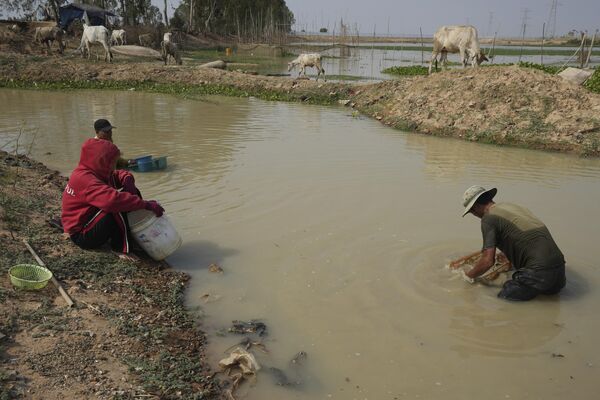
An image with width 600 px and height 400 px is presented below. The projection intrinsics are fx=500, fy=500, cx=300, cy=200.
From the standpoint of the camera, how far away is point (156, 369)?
10.3ft

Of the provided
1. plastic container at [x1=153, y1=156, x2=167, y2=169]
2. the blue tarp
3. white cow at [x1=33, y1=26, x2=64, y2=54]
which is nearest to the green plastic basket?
plastic container at [x1=153, y1=156, x2=167, y2=169]

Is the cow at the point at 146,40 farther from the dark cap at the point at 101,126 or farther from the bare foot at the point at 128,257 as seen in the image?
the bare foot at the point at 128,257

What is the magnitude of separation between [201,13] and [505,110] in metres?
46.3

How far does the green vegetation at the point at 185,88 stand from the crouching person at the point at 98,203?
1265cm

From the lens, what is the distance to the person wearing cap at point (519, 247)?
4141mm

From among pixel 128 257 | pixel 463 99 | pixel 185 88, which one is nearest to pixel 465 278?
pixel 128 257

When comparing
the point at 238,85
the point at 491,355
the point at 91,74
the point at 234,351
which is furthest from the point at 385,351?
the point at 91,74

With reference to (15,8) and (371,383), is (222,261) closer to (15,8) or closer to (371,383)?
(371,383)

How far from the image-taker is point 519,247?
421 cm

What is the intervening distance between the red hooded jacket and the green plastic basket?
0.73 m

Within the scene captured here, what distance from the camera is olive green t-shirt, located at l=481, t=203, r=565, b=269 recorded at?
413 cm

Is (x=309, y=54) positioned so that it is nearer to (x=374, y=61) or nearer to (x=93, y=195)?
(x=374, y=61)

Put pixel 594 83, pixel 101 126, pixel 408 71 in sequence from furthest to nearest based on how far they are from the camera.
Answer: pixel 408 71 < pixel 594 83 < pixel 101 126

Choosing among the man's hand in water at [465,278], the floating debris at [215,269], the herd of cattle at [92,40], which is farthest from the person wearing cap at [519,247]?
the herd of cattle at [92,40]
